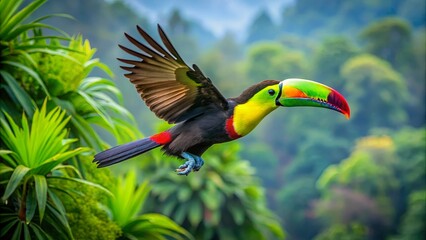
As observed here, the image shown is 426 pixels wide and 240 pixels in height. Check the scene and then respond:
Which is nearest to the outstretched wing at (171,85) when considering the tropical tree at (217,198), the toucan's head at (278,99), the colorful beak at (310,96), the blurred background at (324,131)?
the toucan's head at (278,99)

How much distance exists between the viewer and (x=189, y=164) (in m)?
2.19

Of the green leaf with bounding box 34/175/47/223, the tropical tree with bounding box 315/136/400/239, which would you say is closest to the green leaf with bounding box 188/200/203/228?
the green leaf with bounding box 34/175/47/223

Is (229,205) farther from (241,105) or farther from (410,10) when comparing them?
(410,10)

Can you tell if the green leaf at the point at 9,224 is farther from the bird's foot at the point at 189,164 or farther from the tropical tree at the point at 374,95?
the tropical tree at the point at 374,95

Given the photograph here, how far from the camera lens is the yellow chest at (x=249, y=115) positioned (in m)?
2.12

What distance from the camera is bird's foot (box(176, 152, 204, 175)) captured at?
2.13 m

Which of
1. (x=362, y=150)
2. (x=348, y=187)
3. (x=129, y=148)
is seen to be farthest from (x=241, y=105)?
(x=362, y=150)

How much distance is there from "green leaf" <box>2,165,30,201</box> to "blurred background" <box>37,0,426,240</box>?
20.1 ft

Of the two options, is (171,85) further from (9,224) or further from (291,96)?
(9,224)

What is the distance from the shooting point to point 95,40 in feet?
105

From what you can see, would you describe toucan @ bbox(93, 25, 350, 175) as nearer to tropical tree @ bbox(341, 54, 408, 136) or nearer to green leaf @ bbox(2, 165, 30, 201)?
green leaf @ bbox(2, 165, 30, 201)

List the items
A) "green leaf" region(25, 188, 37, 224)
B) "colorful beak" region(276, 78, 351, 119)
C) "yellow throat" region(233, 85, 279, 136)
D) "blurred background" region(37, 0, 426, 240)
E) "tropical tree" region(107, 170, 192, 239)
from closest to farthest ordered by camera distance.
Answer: "colorful beak" region(276, 78, 351, 119) < "yellow throat" region(233, 85, 279, 136) < "green leaf" region(25, 188, 37, 224) < "tropical tree" region(107, 170, 192, 239) < "blurred background" region(37, 0, 426, 240)

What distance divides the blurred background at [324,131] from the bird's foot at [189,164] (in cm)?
676

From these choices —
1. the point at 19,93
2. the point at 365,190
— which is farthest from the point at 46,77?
the point at 365,190
